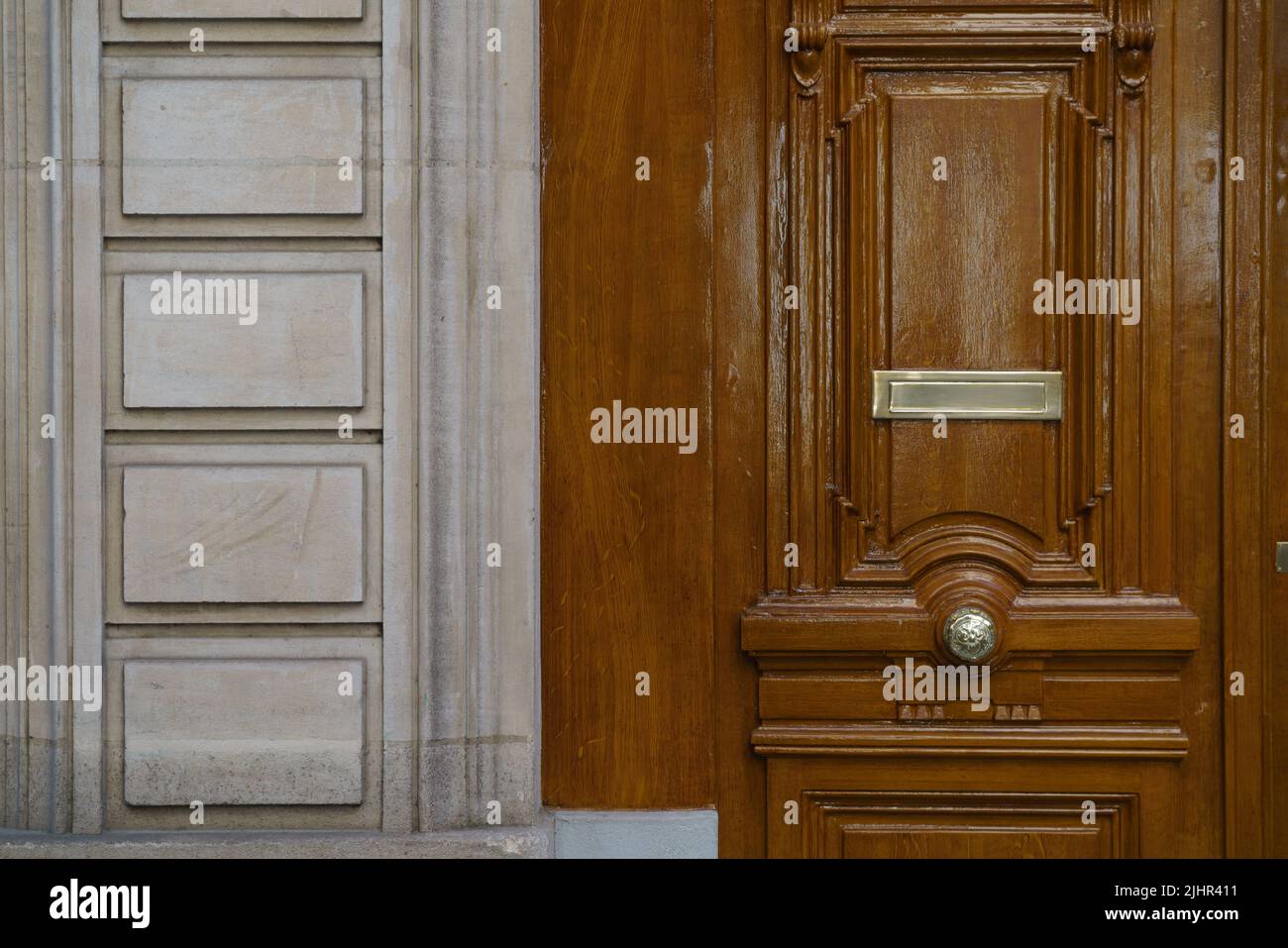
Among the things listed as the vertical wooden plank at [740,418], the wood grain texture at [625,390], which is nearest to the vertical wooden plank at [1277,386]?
the vertical wooden plank at [740,418]

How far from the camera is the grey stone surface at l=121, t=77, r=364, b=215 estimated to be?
3.39m

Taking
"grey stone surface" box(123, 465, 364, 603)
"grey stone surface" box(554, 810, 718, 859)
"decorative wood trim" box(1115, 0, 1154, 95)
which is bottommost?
"grey stone surface" box(554, 810, 718, 859)

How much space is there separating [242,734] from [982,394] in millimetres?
2314

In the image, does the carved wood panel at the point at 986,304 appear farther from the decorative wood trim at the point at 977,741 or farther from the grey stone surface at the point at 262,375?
the grey stone surface at the point at 262,375

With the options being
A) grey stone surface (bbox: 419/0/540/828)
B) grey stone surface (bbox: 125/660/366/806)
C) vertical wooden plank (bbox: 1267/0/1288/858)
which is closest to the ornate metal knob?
vertical wooden plank (bbox: 1267/0/1288/858)

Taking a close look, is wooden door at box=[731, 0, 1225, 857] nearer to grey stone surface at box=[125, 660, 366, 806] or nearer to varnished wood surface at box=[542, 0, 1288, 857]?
varnished wood surface at box=[542, 0, 1288, 857]

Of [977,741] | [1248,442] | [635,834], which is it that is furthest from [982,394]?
[635,834]

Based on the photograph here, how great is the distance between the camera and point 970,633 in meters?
3.53

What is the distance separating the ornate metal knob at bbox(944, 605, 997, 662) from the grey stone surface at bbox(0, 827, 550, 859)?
131 cm

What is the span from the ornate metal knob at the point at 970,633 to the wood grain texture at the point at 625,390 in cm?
70

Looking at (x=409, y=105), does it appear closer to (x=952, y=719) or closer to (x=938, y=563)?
(x=938, y=563)

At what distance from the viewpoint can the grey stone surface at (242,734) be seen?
11.1ft

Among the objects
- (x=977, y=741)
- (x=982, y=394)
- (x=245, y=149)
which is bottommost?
(x=977, y=741)

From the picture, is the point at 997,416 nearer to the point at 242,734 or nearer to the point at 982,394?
the point at 982,394
